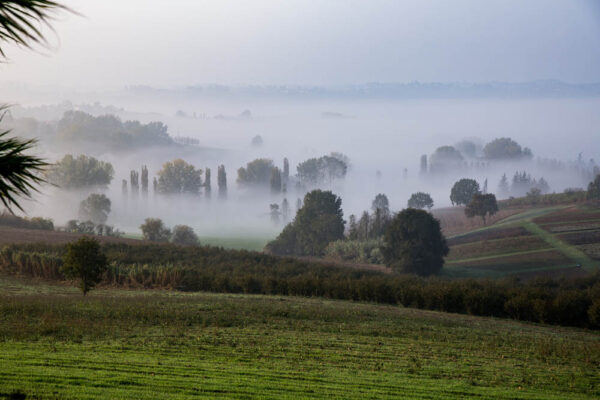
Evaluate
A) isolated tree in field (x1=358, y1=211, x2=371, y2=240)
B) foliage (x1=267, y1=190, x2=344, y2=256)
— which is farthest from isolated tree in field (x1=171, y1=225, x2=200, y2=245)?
isolated tree in field (x1=358, y1=211, x2=371, y2=240)

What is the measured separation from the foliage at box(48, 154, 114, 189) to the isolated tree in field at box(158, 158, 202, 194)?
1110 centimetres

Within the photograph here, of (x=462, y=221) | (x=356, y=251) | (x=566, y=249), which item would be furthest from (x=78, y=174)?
(x=566, y=249)

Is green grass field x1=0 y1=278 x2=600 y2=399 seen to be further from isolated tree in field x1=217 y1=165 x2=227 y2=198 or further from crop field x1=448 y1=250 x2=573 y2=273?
isolated tree in field x1=217 y1=165 x2=227 y2=198

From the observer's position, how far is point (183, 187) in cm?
10981

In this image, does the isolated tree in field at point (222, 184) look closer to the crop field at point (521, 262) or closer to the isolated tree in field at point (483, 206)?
the isolated tree in field at point (483, 206)

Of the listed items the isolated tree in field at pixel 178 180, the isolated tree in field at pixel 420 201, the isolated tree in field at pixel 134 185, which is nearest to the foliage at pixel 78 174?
the isolated tree in field at pixel 134 185

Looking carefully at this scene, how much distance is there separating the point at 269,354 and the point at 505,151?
5785 inches

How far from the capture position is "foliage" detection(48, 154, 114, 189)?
99.0 meters

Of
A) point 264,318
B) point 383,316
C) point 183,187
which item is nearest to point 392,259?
point 383,316

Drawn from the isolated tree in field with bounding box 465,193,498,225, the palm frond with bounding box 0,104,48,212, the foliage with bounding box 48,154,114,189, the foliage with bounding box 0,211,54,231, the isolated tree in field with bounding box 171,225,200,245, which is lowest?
the isolated tree in field with bounding box 171,225,200,245

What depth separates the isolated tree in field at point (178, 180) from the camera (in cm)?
10919

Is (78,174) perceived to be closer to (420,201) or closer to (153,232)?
(153,232)

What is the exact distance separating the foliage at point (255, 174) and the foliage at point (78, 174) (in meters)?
31.3

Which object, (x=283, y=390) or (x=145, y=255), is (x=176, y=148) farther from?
(x=283, y=390)
